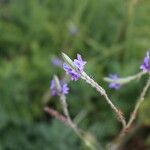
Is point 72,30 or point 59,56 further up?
point 72,30

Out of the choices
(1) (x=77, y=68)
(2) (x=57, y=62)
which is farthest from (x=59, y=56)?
(1) (x=77, y=68)

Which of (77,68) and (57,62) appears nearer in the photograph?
(77,68)

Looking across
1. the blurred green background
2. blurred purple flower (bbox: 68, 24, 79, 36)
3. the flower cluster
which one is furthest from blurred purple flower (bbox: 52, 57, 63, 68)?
the flower cluster

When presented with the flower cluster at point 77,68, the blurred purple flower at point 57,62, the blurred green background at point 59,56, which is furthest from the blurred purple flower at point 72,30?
the flower cluster at point 77,68

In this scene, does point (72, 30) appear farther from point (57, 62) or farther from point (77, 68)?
point (77, 68)

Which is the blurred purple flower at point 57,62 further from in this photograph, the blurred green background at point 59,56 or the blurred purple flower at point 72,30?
the blurred purple flower at point 72,30

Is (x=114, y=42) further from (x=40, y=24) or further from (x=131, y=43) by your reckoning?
(x=40, y=24)

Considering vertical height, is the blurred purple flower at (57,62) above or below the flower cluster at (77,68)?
above

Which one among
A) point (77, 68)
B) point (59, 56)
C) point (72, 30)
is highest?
point (72, 30)
